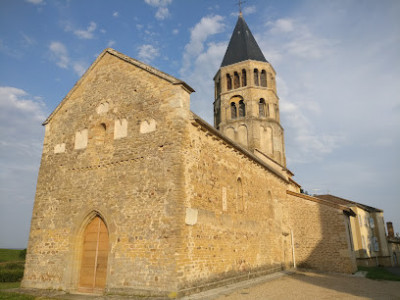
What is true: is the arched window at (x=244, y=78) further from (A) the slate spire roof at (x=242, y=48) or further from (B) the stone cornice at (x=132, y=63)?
(B) the stone cornice at (x=132, y=63)

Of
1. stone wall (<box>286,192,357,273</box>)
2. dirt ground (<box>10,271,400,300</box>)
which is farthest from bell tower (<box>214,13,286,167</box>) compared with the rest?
dirt ground (<box>10,271,400,300</box>)

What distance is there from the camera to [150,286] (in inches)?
335

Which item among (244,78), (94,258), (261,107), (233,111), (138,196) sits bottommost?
(94,258)

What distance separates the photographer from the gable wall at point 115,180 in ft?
29.6

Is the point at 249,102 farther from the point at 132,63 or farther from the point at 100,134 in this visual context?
the point at 100,134

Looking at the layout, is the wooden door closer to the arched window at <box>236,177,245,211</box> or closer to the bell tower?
the arched window at <box>236,177,245,211</box>

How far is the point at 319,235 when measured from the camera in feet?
56.9

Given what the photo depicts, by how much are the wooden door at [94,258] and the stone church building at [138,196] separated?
4cm

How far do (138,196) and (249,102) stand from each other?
60.3 ft

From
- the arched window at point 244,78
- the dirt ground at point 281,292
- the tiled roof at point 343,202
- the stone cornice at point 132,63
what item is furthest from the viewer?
the tiled roof at point 343,202

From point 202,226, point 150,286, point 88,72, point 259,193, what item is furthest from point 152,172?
point 259,193

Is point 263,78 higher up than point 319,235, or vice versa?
point 263,78

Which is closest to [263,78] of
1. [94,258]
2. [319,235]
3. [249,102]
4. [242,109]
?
[249,102]

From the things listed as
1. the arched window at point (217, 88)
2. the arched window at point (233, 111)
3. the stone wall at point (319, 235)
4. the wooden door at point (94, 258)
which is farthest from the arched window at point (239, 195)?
the arched window at point (217, 88)
